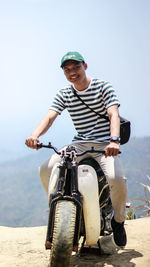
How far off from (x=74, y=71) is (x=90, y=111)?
52 cm

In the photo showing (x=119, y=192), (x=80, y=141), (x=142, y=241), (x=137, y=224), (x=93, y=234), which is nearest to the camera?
(x=93, y=234)

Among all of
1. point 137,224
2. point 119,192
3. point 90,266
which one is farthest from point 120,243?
point 137,224

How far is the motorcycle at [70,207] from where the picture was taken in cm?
271

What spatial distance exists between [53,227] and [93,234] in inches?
19.6

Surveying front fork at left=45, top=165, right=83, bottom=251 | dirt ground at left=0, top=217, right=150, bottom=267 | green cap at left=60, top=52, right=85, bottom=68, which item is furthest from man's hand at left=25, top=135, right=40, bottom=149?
dirt ground at left=0, top=217, right=150, bottom=267

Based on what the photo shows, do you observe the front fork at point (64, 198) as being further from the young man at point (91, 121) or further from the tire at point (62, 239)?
the young man at point (91, 121)

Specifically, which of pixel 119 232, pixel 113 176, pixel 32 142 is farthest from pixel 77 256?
pixel 32 142

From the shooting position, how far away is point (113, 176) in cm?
346

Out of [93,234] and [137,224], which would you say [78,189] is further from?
[137,224]

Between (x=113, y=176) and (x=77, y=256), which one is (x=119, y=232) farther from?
(x=113, y=176)

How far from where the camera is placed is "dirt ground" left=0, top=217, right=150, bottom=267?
3.80 meters

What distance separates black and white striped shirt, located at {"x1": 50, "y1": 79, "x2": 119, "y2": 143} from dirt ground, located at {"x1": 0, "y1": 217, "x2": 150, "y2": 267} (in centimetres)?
146

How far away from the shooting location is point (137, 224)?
600 cm

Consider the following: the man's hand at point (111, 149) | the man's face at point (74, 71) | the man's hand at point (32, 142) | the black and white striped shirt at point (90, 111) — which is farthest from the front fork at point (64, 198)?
the man's face at point (74, 71)
